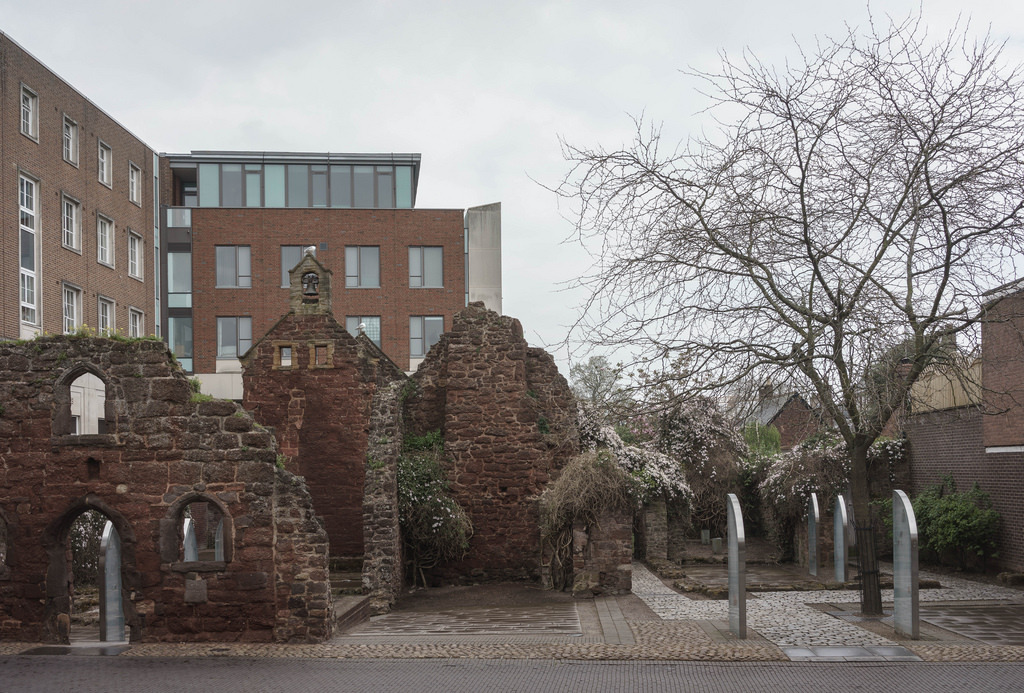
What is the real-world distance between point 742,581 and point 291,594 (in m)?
5.28

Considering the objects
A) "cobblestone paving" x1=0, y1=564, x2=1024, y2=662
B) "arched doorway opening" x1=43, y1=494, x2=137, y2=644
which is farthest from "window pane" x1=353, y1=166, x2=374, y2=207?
"arched doorway opening" x1=43, y1=494, x2=137, y2=644

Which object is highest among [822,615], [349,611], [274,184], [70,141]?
[274,184]

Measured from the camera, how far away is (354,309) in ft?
120

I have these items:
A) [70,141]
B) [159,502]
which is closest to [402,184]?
[70,141]

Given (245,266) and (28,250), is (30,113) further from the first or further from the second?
(245,266)

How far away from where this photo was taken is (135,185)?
34.1m

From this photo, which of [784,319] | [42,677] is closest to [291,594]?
[42,677]

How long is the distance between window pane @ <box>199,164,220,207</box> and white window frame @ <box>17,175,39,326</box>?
35.3 ft

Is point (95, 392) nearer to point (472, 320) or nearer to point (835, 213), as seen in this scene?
point (472, 320)

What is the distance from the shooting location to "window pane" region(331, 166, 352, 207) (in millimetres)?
38031

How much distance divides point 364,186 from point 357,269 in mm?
3974

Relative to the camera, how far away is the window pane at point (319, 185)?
124 ft

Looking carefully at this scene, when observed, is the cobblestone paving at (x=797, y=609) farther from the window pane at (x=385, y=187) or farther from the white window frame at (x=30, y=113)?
the window pane at (x=385, y=187)

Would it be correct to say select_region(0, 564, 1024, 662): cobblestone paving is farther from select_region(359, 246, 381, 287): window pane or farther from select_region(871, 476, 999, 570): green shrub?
select_region(359, 246, 381, 287): window pane
